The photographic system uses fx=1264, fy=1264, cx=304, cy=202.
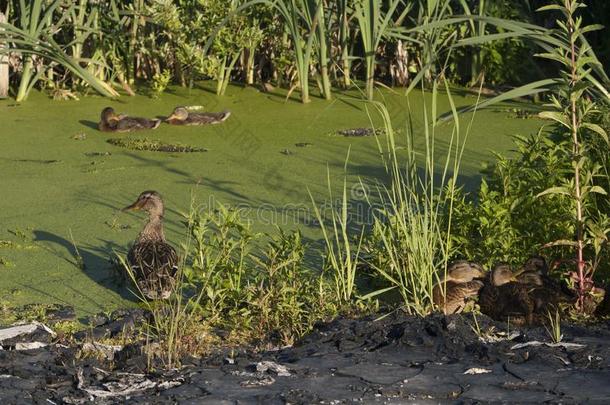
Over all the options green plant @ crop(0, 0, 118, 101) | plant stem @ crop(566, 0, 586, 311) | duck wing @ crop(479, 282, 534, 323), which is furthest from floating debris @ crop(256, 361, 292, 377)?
green plant @ crop(0, 0, 118, 101)

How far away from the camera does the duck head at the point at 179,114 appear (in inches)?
376

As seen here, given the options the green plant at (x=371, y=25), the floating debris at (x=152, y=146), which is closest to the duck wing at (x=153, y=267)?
the floating debris at (x=152, y=146)

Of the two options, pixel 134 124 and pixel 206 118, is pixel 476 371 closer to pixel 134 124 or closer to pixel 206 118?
pixel 134 124

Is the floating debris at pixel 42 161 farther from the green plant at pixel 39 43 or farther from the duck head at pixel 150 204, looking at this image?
the duck head at pixel 150 204

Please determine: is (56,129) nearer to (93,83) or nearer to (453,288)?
(93,83)

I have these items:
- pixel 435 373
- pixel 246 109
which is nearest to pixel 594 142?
pixel 435 373

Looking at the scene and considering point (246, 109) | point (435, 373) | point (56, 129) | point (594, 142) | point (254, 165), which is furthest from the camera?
point (246, 109)

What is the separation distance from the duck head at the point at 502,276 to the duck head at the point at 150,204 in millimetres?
1967

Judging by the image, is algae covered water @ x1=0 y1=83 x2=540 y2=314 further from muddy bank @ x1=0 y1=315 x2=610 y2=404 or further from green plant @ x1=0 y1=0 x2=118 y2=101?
muddy bank @ x1=0 y1=315 x2=610 y2=404

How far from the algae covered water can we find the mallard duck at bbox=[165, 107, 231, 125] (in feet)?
0.17

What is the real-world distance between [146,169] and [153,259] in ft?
7.48

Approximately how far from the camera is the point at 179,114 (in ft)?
31.4

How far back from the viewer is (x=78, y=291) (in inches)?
244

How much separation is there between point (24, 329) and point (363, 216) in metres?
2.65
